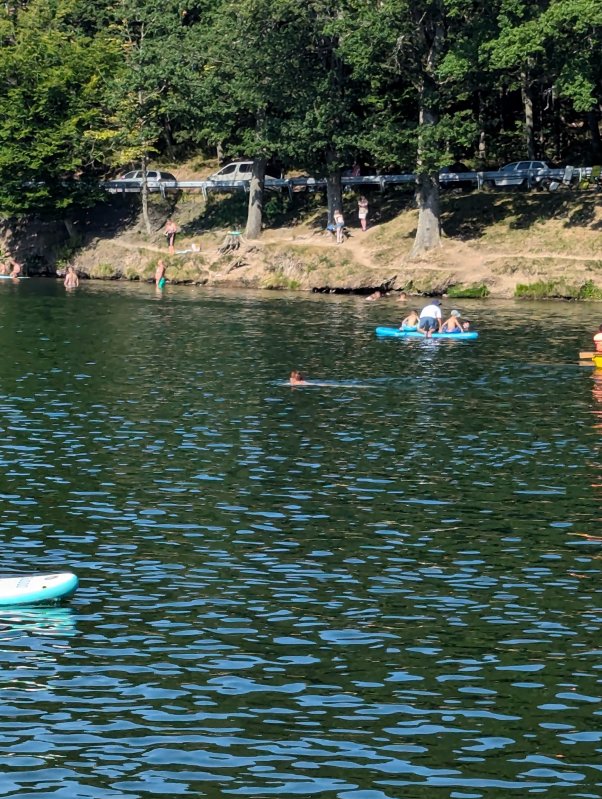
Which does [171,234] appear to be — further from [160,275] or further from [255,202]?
→ [255,202]

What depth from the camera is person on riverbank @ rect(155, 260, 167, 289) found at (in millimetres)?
80438

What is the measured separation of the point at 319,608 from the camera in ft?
70.7

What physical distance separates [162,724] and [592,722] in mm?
5181

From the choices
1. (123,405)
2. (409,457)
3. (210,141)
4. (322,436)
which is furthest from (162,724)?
(210,141)

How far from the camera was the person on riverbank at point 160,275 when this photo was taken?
80438 mm

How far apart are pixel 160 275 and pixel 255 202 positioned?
7567 mm

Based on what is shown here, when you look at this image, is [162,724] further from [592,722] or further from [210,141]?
[210,141]

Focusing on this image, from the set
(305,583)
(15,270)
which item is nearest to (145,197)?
(15,270)

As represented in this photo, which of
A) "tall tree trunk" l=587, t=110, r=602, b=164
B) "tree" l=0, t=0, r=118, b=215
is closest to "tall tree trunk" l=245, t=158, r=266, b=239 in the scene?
"tree" l=0, t=0, r=118, b=215

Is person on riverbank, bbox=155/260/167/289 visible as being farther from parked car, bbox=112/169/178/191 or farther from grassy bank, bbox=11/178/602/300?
parked car, bbox=112/169/178/191

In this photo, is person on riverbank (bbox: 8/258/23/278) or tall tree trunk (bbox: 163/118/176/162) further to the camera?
tall tree trunk (bbox: 163/118/176/162)

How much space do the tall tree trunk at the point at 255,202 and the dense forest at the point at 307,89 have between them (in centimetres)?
14

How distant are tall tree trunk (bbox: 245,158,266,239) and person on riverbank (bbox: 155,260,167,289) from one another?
18.0 ft

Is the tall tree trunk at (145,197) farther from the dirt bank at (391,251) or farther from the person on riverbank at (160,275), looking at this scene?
the person on riverbank at (160,275)
